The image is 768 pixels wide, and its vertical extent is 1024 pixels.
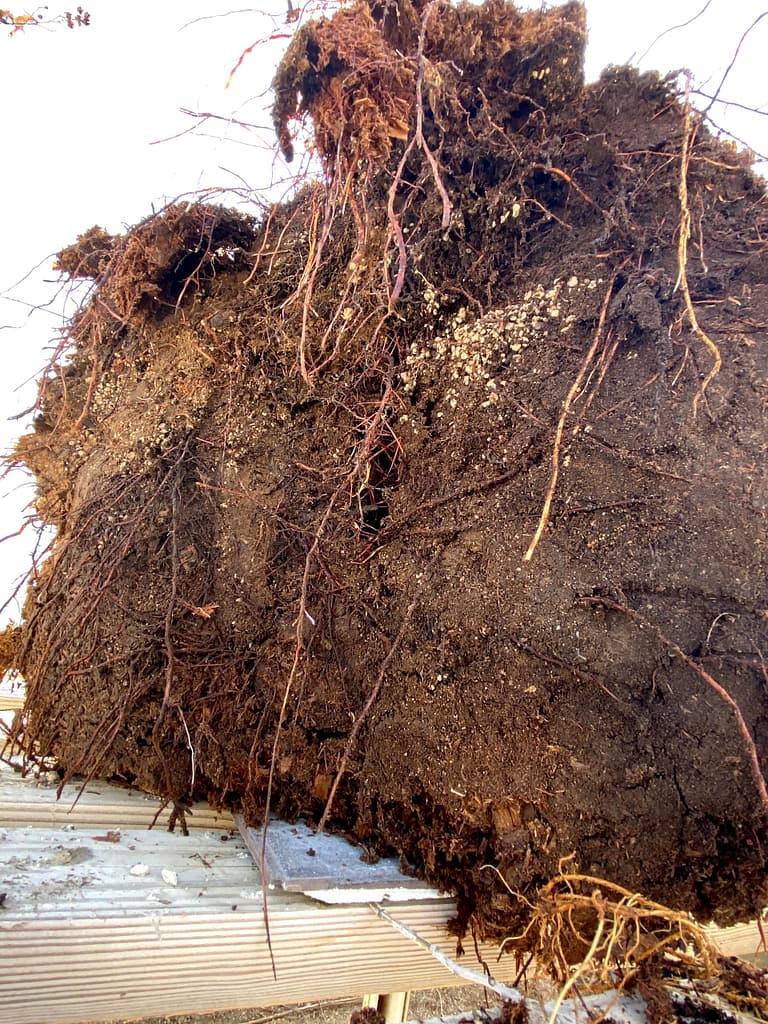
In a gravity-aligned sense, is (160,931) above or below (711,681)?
below

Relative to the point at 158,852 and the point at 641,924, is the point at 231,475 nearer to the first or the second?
the point at 158,852

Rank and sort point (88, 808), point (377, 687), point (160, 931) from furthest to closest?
point (88, 808) < point (377, 687) < point (160, 931)

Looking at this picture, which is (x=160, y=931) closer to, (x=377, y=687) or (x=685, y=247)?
(x=377, y=687)

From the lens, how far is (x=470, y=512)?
134cm

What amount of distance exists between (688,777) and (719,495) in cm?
52

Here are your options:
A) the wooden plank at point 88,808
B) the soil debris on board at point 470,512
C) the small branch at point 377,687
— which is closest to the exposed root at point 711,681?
the soil debris on board at point 470,512

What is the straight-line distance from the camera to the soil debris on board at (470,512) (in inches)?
44.9

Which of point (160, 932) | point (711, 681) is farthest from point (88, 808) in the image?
point (711, 681)

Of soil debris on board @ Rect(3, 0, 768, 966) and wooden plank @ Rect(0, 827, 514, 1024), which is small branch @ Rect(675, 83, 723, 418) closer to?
soil debris on board @ Rect(3, 0, 768, 966)

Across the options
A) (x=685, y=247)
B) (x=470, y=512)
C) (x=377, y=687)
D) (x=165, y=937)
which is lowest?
(x=165, y=937)

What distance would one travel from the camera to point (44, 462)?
2.16 m

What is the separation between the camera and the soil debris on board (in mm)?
1140

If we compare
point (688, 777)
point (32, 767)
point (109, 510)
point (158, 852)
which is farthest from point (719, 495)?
point (32, 767)

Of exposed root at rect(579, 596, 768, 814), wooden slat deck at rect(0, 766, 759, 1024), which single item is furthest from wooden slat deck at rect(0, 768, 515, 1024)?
exposed root at rect(579, 596, 768, 814)
